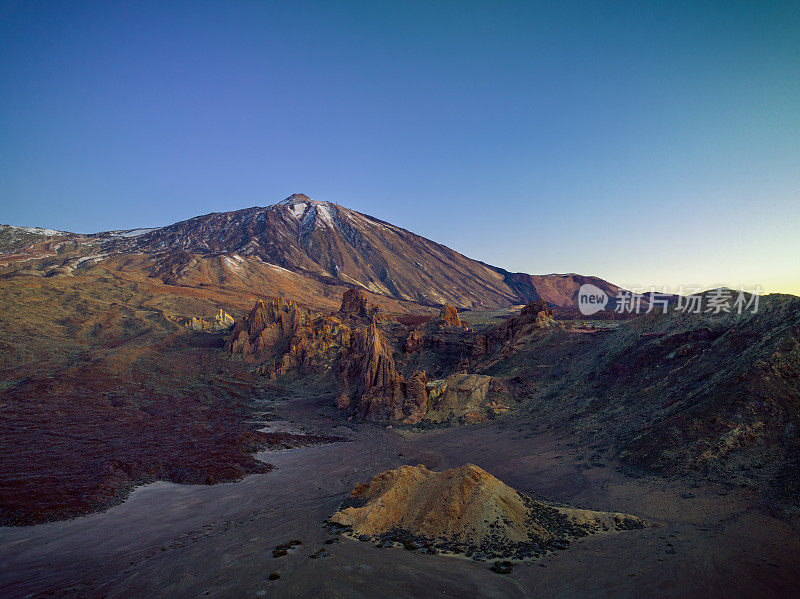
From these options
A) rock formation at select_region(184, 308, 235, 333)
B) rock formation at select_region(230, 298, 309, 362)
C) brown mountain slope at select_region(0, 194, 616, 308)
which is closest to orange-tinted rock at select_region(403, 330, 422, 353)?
rock formation at select_region(230, 298, 309, 362)

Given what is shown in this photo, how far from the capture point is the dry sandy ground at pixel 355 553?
31.0 feet

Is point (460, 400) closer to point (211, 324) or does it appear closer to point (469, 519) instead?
point (469, 519)

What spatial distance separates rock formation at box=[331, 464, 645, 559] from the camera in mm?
11695

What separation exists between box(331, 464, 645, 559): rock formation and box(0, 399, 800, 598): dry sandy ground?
0.68m

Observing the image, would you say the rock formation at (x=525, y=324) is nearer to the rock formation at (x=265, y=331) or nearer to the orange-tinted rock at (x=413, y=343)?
the orange-tinted rock at (x=413, y=343)

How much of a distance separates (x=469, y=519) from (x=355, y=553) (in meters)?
3.65

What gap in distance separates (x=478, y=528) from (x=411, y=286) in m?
162

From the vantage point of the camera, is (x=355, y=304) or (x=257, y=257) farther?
(x=257, y=257)

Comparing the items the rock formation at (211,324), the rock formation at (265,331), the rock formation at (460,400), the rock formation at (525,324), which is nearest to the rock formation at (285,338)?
the rock formation at (265,331)

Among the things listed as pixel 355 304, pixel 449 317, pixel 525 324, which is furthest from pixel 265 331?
pixel 525 324

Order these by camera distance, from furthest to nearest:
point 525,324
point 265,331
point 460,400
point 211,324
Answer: point 211,324 → point 265,331 → point 525,324 → point 460,400

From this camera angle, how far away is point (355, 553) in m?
11.4

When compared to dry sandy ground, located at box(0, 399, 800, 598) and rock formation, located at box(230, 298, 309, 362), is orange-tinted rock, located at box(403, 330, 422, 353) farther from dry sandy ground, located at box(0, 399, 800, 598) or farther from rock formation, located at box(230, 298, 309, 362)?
dry sandy ground, located at box(0, 399, 800, 598)

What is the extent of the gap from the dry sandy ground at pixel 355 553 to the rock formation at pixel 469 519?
2.24 ft
